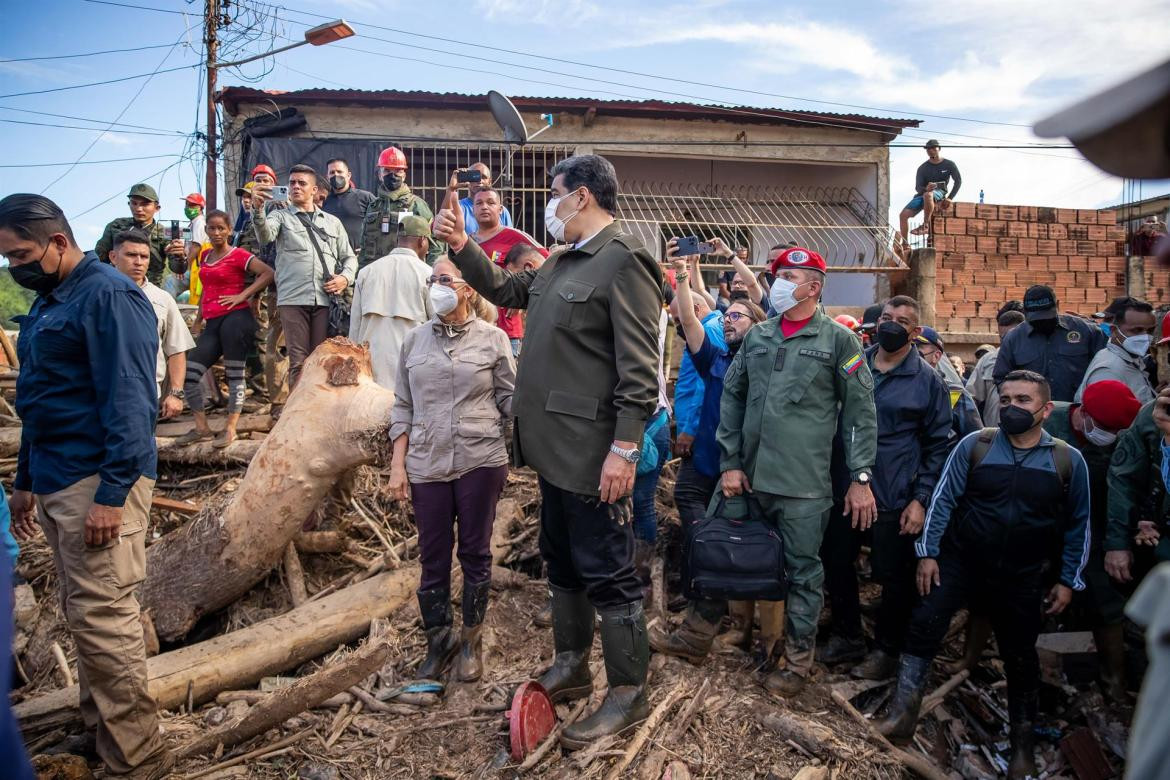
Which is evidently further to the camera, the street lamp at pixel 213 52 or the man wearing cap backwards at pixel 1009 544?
the street lamp at pixel 213 52

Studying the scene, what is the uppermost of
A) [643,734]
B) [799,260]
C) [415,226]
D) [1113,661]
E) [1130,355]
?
[415,226]

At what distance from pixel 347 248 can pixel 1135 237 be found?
12.4m

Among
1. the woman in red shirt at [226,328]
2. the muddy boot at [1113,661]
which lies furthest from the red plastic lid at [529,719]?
the woman in red shirt at [226,328]

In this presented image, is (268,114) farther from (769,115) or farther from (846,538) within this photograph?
(846,538)

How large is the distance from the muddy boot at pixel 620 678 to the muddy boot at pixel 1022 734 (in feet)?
7.37

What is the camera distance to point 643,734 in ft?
10.5

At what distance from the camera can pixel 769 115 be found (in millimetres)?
12758

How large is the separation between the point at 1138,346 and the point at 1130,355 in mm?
112

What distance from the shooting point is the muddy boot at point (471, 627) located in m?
4.00

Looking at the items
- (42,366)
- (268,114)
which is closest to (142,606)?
(42,366)

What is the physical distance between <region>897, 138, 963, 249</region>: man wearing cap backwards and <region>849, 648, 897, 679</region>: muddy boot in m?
8.72

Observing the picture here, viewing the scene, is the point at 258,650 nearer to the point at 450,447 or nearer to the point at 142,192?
the point at 450,447

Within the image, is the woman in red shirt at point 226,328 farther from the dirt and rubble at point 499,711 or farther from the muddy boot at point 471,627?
the muddy boot at point 471,627

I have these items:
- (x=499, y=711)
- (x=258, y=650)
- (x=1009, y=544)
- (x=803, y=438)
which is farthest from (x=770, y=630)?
(x=258, y=650)
